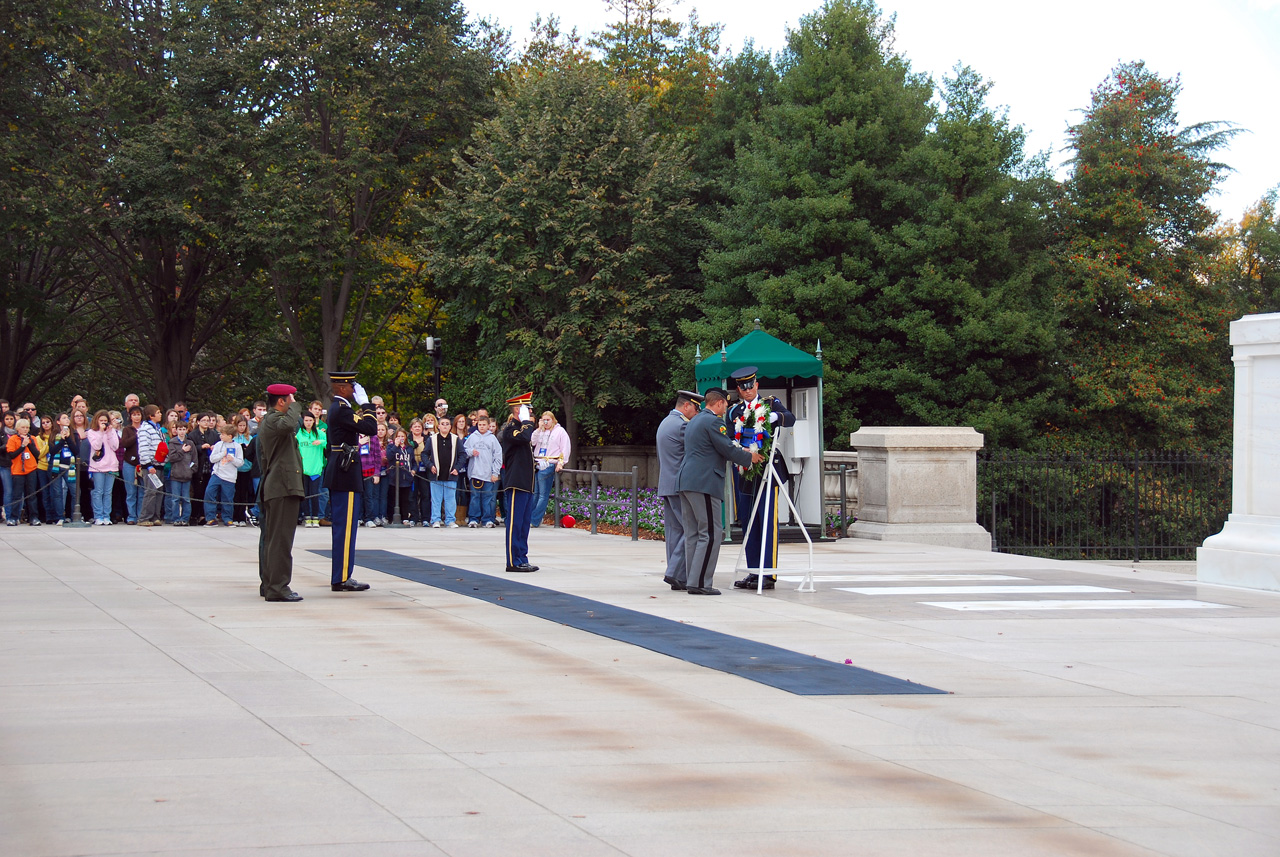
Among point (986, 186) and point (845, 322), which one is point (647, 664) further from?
A: point (986, 186)

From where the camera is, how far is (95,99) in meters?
32.8

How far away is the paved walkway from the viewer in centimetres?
486

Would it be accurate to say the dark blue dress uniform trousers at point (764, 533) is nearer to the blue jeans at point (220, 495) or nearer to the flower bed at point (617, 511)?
the flower bed at point (617, 511)

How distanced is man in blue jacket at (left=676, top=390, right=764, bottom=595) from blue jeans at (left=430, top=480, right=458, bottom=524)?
10.3 metres

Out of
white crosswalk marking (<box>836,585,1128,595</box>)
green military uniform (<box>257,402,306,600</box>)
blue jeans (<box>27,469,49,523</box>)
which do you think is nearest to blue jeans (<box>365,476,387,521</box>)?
blue jeans (<box>27,469,49,523</box>)

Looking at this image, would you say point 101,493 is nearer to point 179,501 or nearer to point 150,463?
point 150,463

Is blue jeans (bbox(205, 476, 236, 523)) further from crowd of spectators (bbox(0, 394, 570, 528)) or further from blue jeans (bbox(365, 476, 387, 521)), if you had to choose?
blue jeans (bbox(365, 476, 387, 521))

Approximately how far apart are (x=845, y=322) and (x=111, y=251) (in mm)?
19254

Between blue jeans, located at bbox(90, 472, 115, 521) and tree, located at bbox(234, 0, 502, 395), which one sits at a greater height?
tree, located at bbox(234, 0, 502, 395)

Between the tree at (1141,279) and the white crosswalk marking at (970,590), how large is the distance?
846 inches

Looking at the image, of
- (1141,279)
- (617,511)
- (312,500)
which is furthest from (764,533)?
(1141,279)

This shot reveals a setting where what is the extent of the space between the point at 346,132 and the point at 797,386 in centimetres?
1951

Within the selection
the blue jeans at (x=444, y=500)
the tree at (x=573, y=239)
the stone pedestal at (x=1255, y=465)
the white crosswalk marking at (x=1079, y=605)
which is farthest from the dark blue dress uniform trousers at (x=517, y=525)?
the tree at (x=573, y=239)

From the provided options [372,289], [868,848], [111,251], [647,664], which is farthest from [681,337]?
[868,848]
